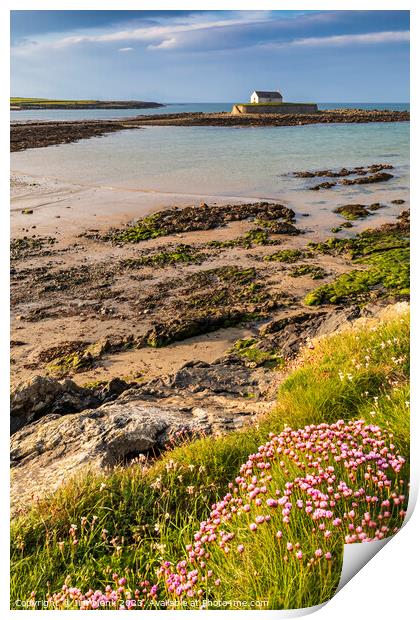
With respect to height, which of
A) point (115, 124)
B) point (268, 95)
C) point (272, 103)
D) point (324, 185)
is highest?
point (115, 124)

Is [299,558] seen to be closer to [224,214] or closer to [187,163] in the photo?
[224,214]

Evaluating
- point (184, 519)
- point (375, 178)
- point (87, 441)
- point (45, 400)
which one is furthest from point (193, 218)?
point (184, 519)

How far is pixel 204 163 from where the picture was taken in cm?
1145

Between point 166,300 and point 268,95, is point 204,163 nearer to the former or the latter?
point 268,95

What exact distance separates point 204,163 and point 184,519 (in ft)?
30.3

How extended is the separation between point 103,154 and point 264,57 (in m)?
7.32

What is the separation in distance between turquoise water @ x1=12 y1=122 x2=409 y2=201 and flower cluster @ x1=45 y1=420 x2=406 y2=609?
23.4 ft

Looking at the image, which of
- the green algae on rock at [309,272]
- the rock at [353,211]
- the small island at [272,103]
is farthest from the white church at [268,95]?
the rock at [353,211]

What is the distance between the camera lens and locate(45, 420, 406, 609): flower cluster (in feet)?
9.35

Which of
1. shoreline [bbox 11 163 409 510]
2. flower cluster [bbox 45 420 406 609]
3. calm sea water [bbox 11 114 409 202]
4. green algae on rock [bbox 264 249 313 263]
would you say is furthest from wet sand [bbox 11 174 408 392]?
flower cluster [bbox 45 420 406 609]

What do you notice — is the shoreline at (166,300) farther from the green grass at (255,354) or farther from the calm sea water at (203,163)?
the calm sea water at (203,163)

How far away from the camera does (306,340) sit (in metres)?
6.81

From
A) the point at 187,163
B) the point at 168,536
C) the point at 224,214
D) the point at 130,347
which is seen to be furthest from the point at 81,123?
the point at 168,536

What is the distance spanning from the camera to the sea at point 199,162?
10.5 meters
